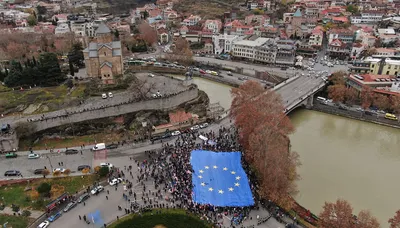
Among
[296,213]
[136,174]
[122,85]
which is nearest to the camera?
[296,213]

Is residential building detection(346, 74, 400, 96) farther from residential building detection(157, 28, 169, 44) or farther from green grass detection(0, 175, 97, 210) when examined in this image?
residential building detection(157, 28, 169, 44)

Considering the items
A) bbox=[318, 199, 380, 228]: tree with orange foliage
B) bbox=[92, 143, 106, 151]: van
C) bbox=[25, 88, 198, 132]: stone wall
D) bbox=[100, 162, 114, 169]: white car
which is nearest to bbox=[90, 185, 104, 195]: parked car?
bbox=[100, 162, 114, 169]: white car

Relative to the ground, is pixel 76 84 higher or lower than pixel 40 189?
higher

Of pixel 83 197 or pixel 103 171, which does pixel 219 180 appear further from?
pixel 83 197

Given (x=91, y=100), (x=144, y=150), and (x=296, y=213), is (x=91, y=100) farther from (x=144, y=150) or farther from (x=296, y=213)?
(x=296, y=213)

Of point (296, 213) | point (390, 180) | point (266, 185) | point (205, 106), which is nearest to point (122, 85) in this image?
point (205, 106)

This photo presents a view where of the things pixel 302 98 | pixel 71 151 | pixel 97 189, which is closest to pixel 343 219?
pixel 97 189

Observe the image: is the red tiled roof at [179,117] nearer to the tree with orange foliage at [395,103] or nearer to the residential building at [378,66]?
the tree with orange foliage at [395,103]
